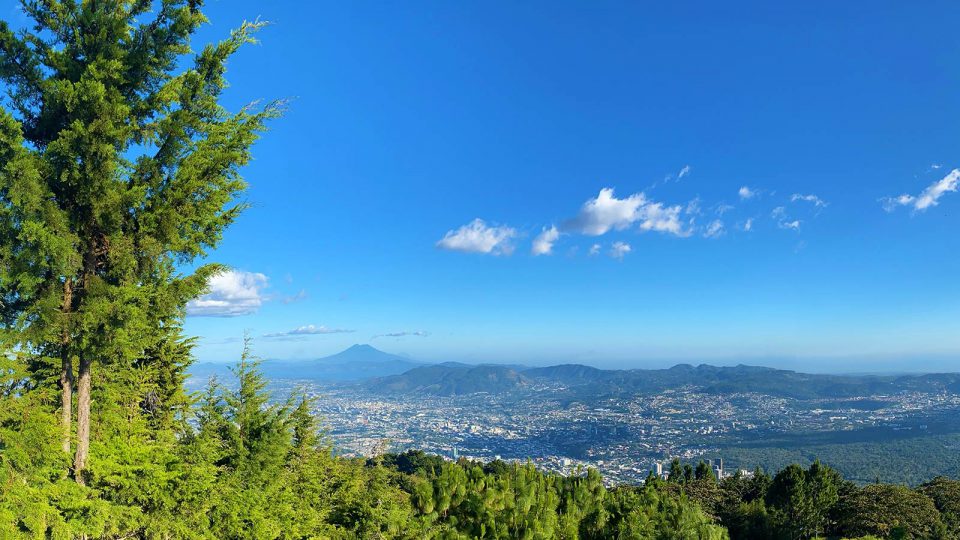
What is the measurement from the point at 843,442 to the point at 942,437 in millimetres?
28199

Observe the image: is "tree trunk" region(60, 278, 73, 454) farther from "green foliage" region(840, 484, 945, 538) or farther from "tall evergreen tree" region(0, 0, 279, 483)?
"green foliage" region(840, 484, 945, 538)

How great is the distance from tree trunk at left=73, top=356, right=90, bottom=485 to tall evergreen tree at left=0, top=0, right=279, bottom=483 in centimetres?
2

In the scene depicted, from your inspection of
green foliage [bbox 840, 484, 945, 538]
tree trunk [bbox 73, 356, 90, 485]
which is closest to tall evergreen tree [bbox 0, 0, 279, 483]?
tree trunk [bbox 73, 356, 90, 485]

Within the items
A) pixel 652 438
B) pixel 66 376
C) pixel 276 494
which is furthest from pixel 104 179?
pixel 652 438

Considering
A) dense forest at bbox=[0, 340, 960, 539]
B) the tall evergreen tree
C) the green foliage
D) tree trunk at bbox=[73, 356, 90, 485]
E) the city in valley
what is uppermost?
the tall evergreen tree

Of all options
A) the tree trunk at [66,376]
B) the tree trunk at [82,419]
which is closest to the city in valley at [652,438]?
the tree trunk at [82,419]

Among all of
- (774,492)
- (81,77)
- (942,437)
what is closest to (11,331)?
(81,77)

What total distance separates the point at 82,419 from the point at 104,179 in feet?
13.8

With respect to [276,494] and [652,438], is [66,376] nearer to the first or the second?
[276,494]

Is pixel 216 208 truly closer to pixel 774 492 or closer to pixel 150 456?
pixel 150 456

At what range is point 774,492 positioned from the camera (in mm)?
38438

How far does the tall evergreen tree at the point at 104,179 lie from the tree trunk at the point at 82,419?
2cm

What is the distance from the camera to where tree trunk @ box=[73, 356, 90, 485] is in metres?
8.62

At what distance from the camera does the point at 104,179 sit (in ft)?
25.6
